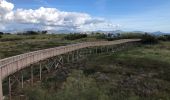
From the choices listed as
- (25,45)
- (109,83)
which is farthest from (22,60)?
(25,45)

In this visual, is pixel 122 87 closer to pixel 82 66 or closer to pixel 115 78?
pixel 115 78

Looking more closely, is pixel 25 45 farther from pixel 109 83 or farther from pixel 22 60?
pixel 22 60

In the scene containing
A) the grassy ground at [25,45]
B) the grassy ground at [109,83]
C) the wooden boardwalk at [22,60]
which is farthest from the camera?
the grassy ground at [25,45]

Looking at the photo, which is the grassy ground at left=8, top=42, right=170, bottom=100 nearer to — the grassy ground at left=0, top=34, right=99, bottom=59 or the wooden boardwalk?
the wooden boardwalk

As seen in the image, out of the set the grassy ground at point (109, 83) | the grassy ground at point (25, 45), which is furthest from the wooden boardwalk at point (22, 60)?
the grassy ground at point (25, 45)

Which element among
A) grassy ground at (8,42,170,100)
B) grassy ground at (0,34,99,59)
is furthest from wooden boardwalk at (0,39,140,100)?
grassy ground at (0,34,99,59)

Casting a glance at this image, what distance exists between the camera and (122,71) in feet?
152

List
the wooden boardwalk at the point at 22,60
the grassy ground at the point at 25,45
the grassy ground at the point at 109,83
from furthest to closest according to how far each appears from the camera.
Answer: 1. the grassy ground at the point at 25,45
2. the grassy ground at the point at 109,83
3. the wooden boardwalk at the point at 22,60

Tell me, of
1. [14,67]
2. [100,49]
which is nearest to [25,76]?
[14,67]

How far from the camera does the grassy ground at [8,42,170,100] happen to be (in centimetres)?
A: 3006

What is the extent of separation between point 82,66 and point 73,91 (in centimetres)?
1964

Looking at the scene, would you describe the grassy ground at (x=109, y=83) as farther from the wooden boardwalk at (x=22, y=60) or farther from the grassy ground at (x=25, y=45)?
the grassy ground at (x=25, y=45)

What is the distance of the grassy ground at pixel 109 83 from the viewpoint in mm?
30059

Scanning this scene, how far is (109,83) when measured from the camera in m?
37.2
